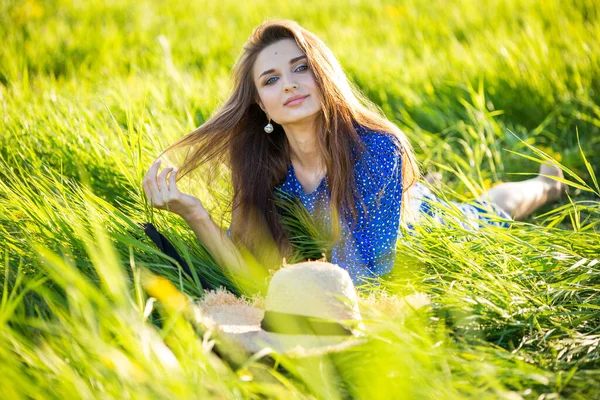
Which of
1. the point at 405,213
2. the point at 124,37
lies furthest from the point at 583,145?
the point at 124,37

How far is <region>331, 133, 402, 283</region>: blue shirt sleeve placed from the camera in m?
2.38

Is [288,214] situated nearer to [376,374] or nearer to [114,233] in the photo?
[114,233]

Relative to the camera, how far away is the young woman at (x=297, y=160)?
2383 mm

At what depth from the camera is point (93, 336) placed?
4.97 feet

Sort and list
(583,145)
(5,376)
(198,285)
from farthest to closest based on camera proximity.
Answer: (583,145), (198,285), (5,376)

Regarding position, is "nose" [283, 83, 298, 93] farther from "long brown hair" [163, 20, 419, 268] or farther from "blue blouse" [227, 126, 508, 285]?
"blue blouse" [227, 126, 508, 285]

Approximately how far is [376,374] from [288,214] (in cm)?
118

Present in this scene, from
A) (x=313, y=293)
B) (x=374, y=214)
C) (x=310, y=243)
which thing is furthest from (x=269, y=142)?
(x=313, y=293)

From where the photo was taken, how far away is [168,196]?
2283 mm

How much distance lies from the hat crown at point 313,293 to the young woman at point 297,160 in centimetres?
48

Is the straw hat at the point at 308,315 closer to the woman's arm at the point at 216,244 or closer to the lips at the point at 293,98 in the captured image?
the woman's arm at the point at 216,244

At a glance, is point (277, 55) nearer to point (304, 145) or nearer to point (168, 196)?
point (304, 145)

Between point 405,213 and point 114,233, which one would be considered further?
point 405,213

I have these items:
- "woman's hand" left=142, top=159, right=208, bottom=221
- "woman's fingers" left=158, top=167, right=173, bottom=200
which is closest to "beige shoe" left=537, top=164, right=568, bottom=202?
"woman's hand" left=142, top=159, right=208, bottom=221
